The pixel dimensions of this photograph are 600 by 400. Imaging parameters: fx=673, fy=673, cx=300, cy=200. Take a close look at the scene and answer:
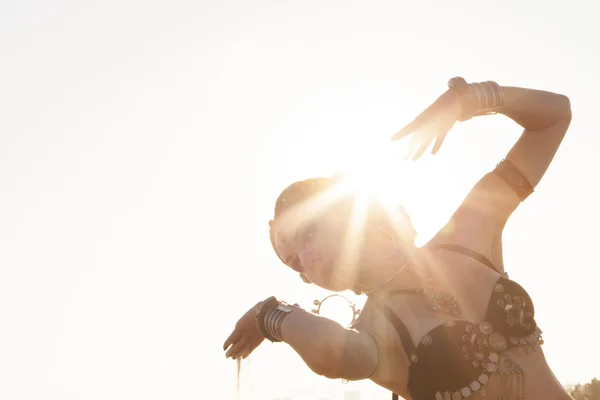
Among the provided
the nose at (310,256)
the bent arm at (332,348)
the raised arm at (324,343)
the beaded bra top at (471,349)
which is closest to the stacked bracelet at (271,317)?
the raised arm at (324,343)

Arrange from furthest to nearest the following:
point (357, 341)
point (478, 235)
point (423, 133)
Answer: point (478, 235) < point (423, 133) < point (357, 341)

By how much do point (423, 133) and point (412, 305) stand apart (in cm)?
126

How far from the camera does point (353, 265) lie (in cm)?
510

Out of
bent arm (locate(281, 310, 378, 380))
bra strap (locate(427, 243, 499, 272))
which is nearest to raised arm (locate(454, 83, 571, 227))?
bra strap (locate(427, 243, 499, 272))

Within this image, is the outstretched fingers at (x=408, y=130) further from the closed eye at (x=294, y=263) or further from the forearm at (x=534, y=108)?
the closed eye at (x=294, y=263)

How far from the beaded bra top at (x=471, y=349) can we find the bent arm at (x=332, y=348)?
0.34 meters

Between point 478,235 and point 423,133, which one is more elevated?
point 423,133

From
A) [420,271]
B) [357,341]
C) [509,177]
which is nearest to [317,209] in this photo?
[420,271]

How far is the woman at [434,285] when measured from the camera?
4.62 metres

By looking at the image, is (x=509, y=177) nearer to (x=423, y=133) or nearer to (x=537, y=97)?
(x=537, y=97)

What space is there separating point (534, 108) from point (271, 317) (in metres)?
2.83

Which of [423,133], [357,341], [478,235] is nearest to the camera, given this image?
[357,341]

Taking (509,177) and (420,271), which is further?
(509,177)

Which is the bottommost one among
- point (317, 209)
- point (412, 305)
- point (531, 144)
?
point (412, 305)
